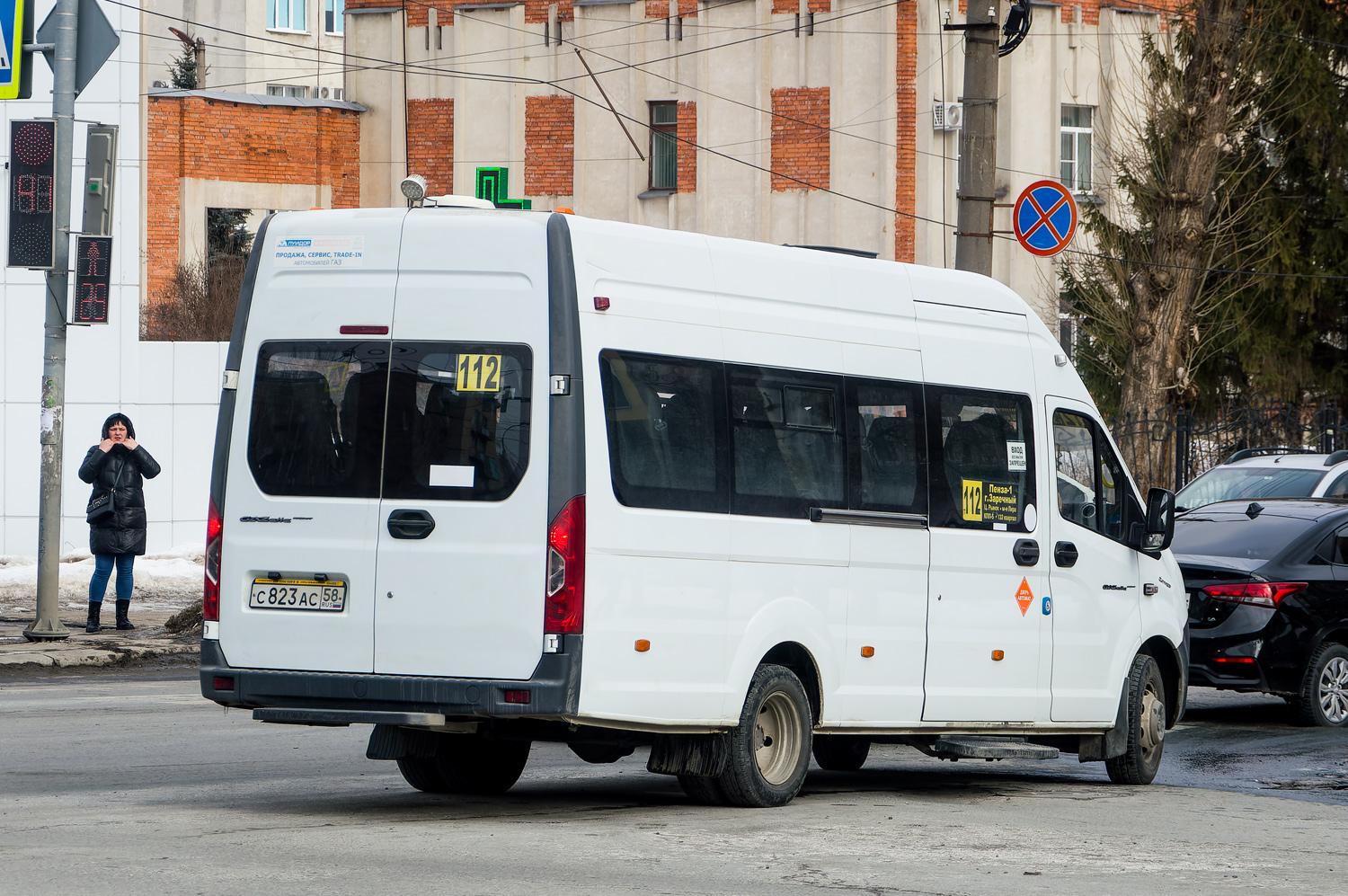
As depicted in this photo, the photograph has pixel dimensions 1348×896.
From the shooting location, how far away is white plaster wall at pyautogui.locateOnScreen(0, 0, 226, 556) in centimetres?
2300

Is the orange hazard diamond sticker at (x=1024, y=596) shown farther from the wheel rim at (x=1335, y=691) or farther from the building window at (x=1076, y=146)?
the building window at (x=1076, y=146)

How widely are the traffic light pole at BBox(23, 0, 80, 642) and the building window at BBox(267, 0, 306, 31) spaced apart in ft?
196

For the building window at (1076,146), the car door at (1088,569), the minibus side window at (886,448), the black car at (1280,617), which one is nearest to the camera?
the minibus side window at (886,448)

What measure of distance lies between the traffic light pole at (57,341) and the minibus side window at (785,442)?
9.56 metres

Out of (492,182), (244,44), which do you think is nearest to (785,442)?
(492,182)

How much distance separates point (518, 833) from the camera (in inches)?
323

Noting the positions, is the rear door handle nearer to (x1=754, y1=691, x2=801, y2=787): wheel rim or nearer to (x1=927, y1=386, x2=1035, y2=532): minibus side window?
(x1=754, y1=691, x2=801, y2=787): wheel rim

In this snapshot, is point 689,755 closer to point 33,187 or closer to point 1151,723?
point 1151,723

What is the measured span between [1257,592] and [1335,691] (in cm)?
102

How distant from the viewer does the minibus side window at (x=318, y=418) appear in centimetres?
852

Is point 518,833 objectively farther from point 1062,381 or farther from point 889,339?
point 1062,381

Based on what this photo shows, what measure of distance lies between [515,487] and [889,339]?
2.53 metres

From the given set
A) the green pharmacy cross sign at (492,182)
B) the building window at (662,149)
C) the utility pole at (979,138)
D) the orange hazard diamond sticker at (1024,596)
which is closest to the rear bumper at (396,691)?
the orange hazard diamond sticker at (1024,596)

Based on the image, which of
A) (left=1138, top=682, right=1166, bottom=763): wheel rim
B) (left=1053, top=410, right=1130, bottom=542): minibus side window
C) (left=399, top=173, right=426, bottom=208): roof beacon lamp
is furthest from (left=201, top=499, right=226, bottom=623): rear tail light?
(left=1138, top=682, right=1166, bottom=763): wheel rim
